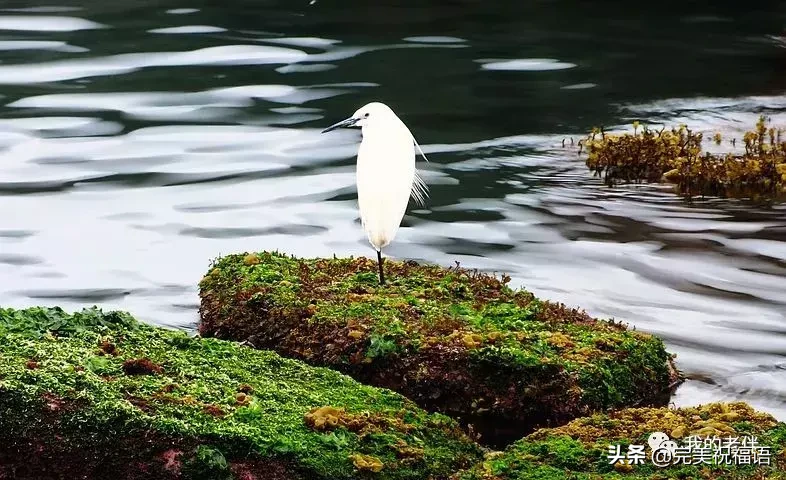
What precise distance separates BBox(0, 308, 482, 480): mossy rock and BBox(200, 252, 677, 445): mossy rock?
0.56 meters

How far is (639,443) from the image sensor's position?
16.6ft

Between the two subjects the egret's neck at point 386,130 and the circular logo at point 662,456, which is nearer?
the circular logo at point 662,456

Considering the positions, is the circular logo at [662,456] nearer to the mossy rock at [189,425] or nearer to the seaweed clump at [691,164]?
the mossy rock at [189,425]

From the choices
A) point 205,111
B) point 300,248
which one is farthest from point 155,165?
point 300,248

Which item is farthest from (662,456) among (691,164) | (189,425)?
(691,164)

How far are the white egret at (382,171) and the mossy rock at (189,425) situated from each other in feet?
6.18

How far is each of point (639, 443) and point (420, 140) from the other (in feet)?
31.5

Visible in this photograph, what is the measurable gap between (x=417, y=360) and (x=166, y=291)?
361cm

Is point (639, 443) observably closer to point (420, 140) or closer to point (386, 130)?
point (386, 130)

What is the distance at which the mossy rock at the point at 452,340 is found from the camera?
605 cm

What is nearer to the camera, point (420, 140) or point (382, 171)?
point (382, 171)

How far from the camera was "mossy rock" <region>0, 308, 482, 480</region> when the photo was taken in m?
4.85

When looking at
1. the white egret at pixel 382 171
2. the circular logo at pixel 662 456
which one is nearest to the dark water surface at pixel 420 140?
the white egret at pixel 382 171

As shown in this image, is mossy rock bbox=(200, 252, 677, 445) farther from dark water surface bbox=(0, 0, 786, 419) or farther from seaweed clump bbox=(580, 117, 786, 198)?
seaweed clump bbox=(580, 117, 786, 198)
